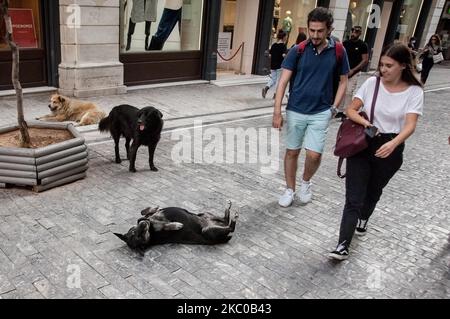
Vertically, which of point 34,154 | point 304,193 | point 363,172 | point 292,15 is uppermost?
point 292,15

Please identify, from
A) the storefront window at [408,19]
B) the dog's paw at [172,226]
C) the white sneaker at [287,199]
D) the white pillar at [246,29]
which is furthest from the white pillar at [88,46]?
the storefront window at [408,19]

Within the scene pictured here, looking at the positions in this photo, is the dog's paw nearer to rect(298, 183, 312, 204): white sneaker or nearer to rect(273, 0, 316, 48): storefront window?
rect(298, 183, 312, 204): white sneaker

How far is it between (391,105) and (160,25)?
894cm

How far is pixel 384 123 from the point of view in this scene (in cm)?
345

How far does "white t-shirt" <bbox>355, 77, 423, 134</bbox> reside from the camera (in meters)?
3.29

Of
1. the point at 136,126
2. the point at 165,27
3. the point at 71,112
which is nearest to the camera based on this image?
the point at 136,126

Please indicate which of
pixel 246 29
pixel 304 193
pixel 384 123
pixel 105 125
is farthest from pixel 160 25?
pixel 384 123

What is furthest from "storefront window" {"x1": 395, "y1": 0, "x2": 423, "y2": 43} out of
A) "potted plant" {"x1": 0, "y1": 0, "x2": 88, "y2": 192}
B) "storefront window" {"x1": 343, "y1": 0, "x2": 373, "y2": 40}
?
"potted plant" {"x1": 0, "y1": 0, "x2": 88, "y2": 192}

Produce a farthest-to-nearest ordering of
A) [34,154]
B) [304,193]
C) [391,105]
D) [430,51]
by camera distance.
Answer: [430,51] < [304,193] < [34,154] < [391,105]

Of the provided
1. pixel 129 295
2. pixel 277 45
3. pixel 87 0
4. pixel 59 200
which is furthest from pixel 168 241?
pixel 277 45

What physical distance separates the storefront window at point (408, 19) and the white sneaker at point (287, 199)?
57.8 feet

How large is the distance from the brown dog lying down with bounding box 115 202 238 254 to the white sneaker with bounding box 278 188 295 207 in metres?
0.98

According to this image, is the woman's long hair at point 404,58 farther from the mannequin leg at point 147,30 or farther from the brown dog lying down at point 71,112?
the mannequin leg at point 147,30

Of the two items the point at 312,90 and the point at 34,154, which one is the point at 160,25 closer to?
the point at 34,154
